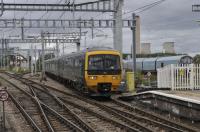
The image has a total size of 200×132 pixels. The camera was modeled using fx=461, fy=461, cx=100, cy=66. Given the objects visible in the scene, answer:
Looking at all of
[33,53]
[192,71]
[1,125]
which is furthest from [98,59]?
[33,53]

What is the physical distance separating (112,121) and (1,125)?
4.07 metres

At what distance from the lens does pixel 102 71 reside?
25.3 m

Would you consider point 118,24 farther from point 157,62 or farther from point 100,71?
point 157,62

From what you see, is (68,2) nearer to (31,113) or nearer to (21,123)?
(31,113)

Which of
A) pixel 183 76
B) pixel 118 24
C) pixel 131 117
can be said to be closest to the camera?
pixel 131 117

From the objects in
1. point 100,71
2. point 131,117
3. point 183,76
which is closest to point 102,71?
point 100,71

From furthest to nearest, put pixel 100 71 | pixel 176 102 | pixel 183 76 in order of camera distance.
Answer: pixel 100 71, pixel 183 76, pixel 176 102

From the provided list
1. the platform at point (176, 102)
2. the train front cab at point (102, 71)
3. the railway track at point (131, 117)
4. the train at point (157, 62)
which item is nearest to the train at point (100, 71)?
the train front cab at point (102, 71)

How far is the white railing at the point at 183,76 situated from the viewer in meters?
23.8

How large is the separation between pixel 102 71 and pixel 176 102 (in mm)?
7651

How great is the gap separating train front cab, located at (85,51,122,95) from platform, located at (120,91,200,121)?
215cm

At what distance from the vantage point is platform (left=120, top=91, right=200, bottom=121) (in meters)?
16.8

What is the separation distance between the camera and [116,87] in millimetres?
25688

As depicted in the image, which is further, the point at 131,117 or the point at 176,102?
the point at 131,117
